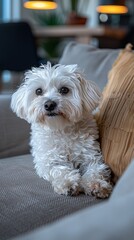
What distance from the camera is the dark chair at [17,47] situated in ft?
12.2

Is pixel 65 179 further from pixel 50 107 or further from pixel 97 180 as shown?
pixel 50 107

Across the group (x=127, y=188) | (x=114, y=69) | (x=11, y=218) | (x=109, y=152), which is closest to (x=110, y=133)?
(x=109, y=152)

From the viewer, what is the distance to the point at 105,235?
44cm

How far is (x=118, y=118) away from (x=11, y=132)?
21.0 inches

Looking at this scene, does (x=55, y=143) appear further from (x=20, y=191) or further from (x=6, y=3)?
(x=6, y=3)

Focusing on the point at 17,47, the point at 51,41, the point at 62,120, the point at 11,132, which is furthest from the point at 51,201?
the point at 51,41

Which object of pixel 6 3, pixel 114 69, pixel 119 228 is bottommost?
pixel 6 3

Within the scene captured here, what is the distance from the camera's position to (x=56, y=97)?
1.32 meters

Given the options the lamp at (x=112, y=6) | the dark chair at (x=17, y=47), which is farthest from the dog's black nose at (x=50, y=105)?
the lamp at (x=112, y=6)

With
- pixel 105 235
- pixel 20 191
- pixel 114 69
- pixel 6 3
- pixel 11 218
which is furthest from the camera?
pixel 6 3

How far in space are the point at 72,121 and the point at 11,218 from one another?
1.35 ft

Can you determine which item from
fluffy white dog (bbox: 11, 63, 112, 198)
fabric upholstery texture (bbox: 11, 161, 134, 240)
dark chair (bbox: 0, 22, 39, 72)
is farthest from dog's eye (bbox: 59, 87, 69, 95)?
dark chair (bbox: 0, 22, 39, 72)

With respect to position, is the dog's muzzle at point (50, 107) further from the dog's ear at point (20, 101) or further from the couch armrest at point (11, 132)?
the couch armrest at point (11, 132)

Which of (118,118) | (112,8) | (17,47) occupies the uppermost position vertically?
(118,118)
